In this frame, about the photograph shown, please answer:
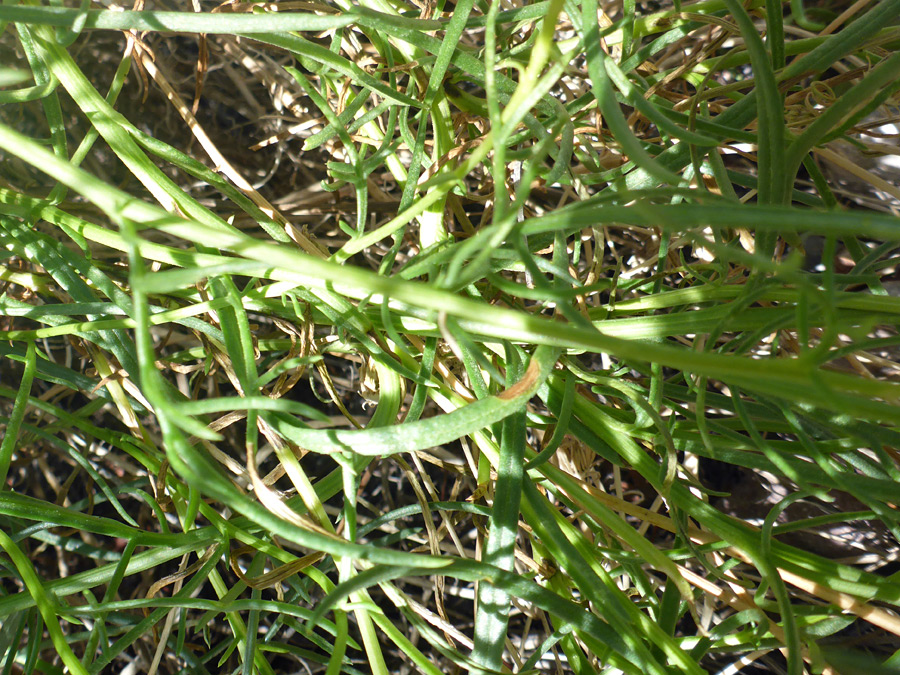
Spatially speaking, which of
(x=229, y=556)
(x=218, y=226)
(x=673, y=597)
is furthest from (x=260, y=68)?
(x=673, y=597)

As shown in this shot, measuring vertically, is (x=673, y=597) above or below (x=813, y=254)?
below

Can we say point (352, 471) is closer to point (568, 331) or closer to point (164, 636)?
point (568, 331)

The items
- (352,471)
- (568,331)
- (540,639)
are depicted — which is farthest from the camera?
(540,639)

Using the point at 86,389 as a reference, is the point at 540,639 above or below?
below

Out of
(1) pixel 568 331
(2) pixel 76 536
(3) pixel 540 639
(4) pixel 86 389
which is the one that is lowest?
(2) pixel 76 536

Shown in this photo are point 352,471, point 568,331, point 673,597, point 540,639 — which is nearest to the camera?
point 568,331

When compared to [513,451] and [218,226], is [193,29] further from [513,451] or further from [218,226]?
[513,451]

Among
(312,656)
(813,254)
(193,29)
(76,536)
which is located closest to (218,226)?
(193,29)

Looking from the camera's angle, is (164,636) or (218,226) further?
(164,636)

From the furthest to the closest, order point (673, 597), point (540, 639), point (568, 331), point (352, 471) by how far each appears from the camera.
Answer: point (540, 639) < point (673, 597) < point (352, 471) < point (568, 331)
